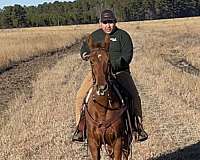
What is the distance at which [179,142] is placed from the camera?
11047mm

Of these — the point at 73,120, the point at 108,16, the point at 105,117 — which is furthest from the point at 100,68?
the point at 73,120

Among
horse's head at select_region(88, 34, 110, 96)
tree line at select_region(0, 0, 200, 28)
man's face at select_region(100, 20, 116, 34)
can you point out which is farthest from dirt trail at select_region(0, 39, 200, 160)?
tree line at select_region(0, 0, 200, 28)

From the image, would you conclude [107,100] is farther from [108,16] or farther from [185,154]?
[185,154]

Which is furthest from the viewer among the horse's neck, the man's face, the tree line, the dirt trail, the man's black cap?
the tree line

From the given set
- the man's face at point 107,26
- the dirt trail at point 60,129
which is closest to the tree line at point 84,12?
the dirt trail at point 60,129

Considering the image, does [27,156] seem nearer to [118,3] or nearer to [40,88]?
[40,88]

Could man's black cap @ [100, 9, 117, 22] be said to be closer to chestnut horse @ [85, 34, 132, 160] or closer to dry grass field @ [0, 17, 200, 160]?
chestnut horse @ [85, 34, 132, 160]

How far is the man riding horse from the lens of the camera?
8.11 m

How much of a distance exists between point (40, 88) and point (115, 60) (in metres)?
12.4

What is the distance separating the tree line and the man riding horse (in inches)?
4738

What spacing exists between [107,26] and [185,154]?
3222 millimetres

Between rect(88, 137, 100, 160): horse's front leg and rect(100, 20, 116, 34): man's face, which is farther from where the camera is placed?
rect(100, 20, 116, 34): man's face

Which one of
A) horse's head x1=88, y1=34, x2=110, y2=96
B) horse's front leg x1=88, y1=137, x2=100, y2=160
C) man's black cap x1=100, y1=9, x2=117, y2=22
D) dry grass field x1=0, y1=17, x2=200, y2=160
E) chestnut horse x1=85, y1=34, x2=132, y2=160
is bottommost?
dry grass field x1=0, y1=17, x2=200, y2=160

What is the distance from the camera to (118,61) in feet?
26.5
